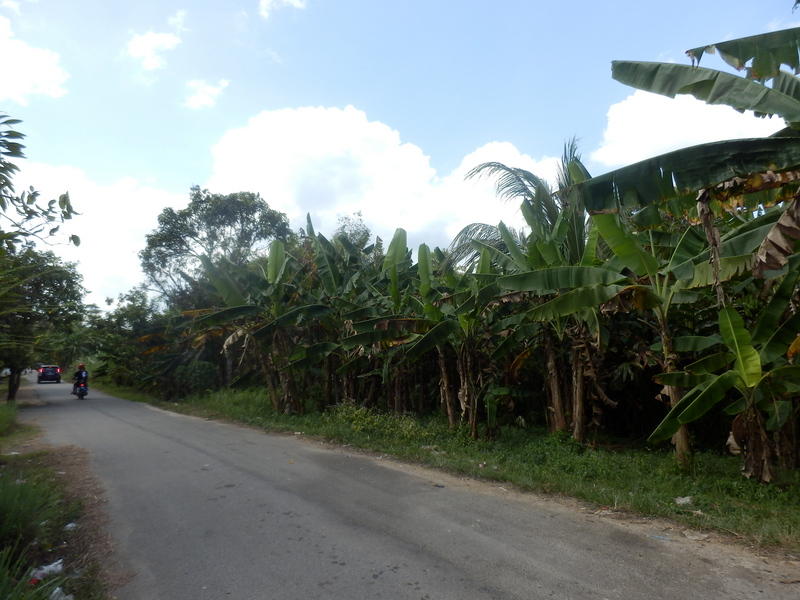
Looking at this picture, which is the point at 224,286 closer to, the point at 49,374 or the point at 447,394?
the point at 447,394

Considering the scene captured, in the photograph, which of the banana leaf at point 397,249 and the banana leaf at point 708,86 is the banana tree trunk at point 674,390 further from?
the banana leaf at point 397,249

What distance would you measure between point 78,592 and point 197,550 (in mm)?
1017

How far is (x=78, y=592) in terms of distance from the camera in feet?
13.4

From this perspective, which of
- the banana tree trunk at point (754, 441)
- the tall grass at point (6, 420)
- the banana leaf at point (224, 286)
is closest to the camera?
the banana tree trunk at point (754, 441)

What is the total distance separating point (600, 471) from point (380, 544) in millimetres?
3915

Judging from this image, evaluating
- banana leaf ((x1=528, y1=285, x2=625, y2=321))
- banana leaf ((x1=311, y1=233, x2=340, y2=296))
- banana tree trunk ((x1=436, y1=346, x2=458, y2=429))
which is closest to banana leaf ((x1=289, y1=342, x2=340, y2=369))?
banana leaf ((x1=311, y1=233, x2=340, y2=296))

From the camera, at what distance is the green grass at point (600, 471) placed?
18.1 ft

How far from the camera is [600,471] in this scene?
24.5 ft

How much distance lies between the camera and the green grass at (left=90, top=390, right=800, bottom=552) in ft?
18.1

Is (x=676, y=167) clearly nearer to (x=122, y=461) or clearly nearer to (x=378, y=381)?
(x=122, y=461)

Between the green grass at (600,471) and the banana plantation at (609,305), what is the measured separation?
0.39 metres

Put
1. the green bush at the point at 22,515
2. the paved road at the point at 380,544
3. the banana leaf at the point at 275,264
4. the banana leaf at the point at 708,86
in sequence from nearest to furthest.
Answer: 1. the paved road at the point at 380,544
2. the green bush at the point at 22,515
3. the banana leaf at the point at 708,86
4. the banana leaf at the point at 275,264

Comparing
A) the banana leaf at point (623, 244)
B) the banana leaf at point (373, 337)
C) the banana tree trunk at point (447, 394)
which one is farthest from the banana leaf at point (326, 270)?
the banana leaf at point (623, 244)

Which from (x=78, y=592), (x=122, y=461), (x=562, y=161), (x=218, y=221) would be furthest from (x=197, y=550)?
(x=218, y=221)
